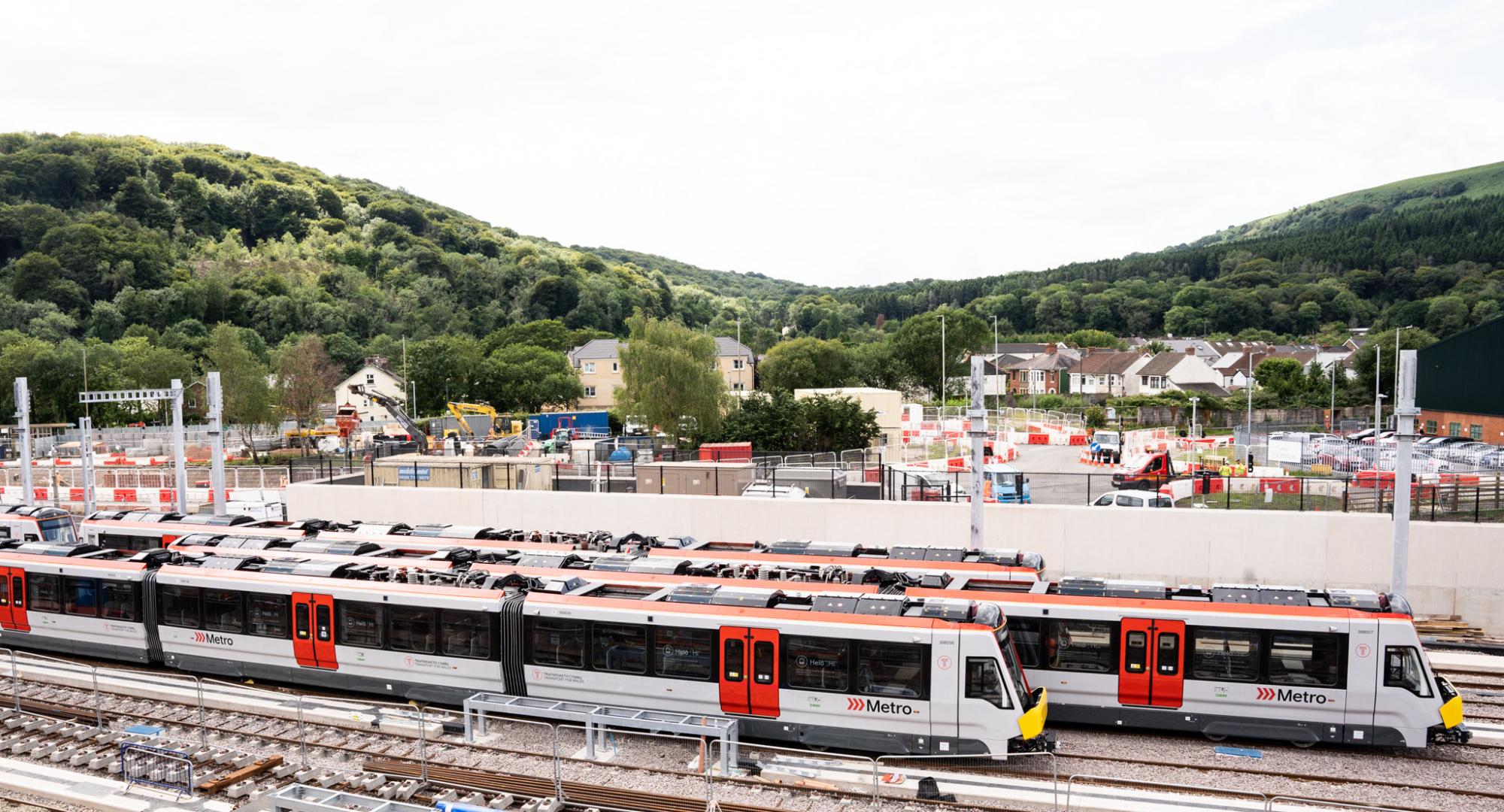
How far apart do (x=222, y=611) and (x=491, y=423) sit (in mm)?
47505

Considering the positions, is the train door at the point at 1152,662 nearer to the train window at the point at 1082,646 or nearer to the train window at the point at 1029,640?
the train window at the point at 1082,646

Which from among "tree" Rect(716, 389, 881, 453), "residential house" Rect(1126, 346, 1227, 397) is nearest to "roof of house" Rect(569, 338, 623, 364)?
"tree" Rect(716, 389, 881, 453)

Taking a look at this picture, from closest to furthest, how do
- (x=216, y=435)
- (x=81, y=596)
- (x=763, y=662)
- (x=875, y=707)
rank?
(x=875, y=707) < (x=763, y=662) < (x=81, y=596) < (x=216, y=435)

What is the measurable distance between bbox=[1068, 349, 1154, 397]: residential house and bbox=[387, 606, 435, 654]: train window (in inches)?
3988

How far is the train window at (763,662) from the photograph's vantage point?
43.1ft

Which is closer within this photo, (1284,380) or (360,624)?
(360,624)

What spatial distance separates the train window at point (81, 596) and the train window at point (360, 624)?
20.3ft

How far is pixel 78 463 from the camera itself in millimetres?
43594

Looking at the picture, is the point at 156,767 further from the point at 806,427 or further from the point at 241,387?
the point at 241,387

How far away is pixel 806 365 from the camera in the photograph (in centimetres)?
8600

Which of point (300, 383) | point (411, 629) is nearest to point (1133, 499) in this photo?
point (411, 629)

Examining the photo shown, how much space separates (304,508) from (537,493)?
8.99m

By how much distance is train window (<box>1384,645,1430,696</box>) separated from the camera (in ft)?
41.6

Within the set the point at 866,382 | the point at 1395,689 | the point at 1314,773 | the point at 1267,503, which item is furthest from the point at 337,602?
the point at 866,382
